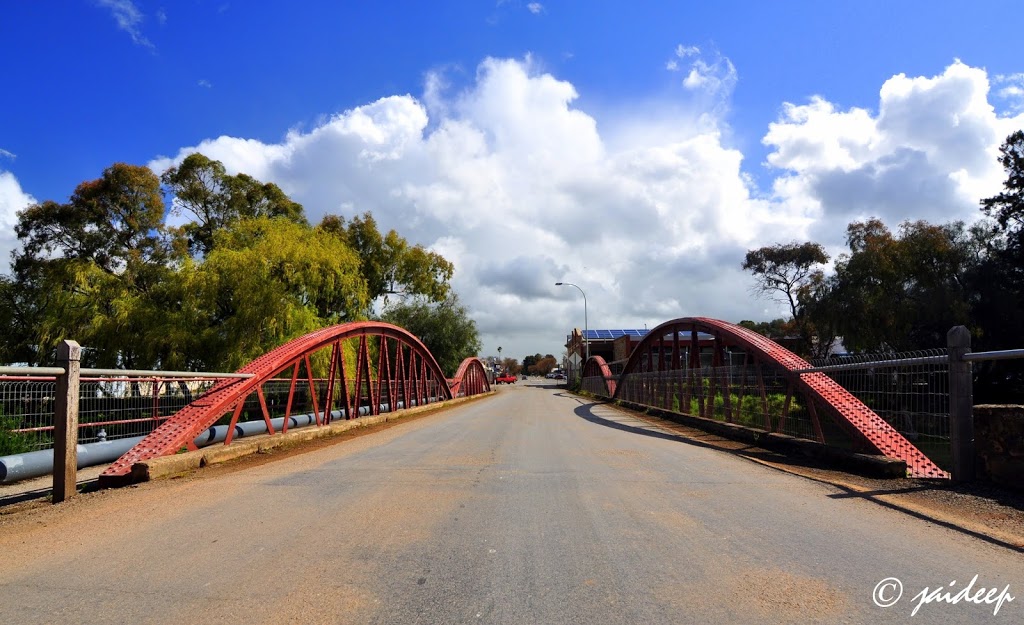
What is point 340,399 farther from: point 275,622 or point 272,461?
point 275,622

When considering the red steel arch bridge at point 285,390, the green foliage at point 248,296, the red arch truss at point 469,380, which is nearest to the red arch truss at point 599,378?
the red arch truss at point 469,380

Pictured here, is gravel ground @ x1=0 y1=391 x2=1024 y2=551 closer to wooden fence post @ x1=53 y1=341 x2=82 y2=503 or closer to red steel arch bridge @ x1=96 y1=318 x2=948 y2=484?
wooden fence post @ x1=53 y1=341 x2=82 y2=503

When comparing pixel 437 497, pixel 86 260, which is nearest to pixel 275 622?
pixel 437 497

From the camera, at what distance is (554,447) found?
1197 centimetres

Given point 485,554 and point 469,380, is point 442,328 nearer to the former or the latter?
point 469,380

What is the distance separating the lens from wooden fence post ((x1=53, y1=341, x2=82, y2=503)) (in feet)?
22.5

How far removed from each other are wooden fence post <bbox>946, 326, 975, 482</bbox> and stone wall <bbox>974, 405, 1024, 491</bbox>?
0.07 m

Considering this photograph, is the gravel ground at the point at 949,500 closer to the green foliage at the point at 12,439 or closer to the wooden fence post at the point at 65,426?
the wooden fence post at the point at 65,426

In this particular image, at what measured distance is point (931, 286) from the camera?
95.7ft

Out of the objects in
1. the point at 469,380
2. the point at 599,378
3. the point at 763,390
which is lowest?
the point at 469,380

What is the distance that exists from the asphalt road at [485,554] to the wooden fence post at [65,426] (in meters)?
0.40

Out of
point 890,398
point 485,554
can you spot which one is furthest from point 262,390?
point 890,398

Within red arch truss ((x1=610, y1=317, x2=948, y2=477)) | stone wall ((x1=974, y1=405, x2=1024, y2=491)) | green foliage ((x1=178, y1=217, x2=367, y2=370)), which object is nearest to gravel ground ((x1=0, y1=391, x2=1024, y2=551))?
stone wall ((x1=974, y1=405, x2=1024, y2=491))

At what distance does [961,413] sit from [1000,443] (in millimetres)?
483
